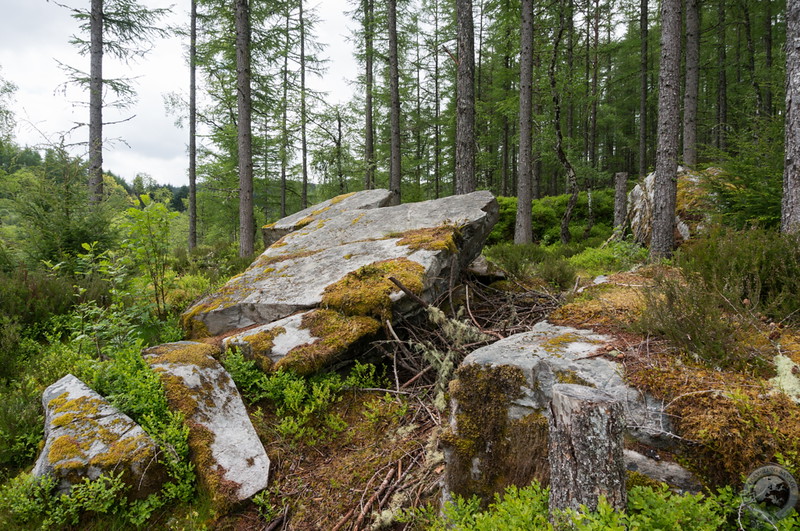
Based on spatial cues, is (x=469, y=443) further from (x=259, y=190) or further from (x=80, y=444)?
(x=259, y=190)

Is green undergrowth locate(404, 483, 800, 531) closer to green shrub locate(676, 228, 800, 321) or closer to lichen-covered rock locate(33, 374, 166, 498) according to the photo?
green shrub locate(676, 228, 800, 321)

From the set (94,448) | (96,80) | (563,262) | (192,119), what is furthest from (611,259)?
(192,119)

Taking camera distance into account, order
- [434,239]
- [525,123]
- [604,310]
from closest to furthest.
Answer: [604,310]
[434,239]
[525,123]

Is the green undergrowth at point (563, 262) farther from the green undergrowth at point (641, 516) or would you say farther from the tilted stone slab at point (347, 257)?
the green undergrowth at point (641, 516)

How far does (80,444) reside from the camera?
94.9 inches

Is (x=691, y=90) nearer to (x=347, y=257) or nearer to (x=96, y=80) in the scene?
(x=347, y=257)

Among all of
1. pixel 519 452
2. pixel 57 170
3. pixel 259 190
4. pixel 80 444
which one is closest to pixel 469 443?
pixel 519 452

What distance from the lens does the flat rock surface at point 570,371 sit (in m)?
1.88

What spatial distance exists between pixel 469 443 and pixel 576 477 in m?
0.77

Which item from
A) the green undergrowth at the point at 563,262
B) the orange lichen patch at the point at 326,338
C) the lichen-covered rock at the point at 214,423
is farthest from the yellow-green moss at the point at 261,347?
the green undergrowth at the point at 563,262

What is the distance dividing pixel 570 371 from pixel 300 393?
2183 mm

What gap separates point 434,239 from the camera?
4.68m

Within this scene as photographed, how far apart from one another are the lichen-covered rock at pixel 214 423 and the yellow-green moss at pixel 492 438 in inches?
54.7

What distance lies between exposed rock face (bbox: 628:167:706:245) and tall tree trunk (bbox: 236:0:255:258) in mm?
9750
